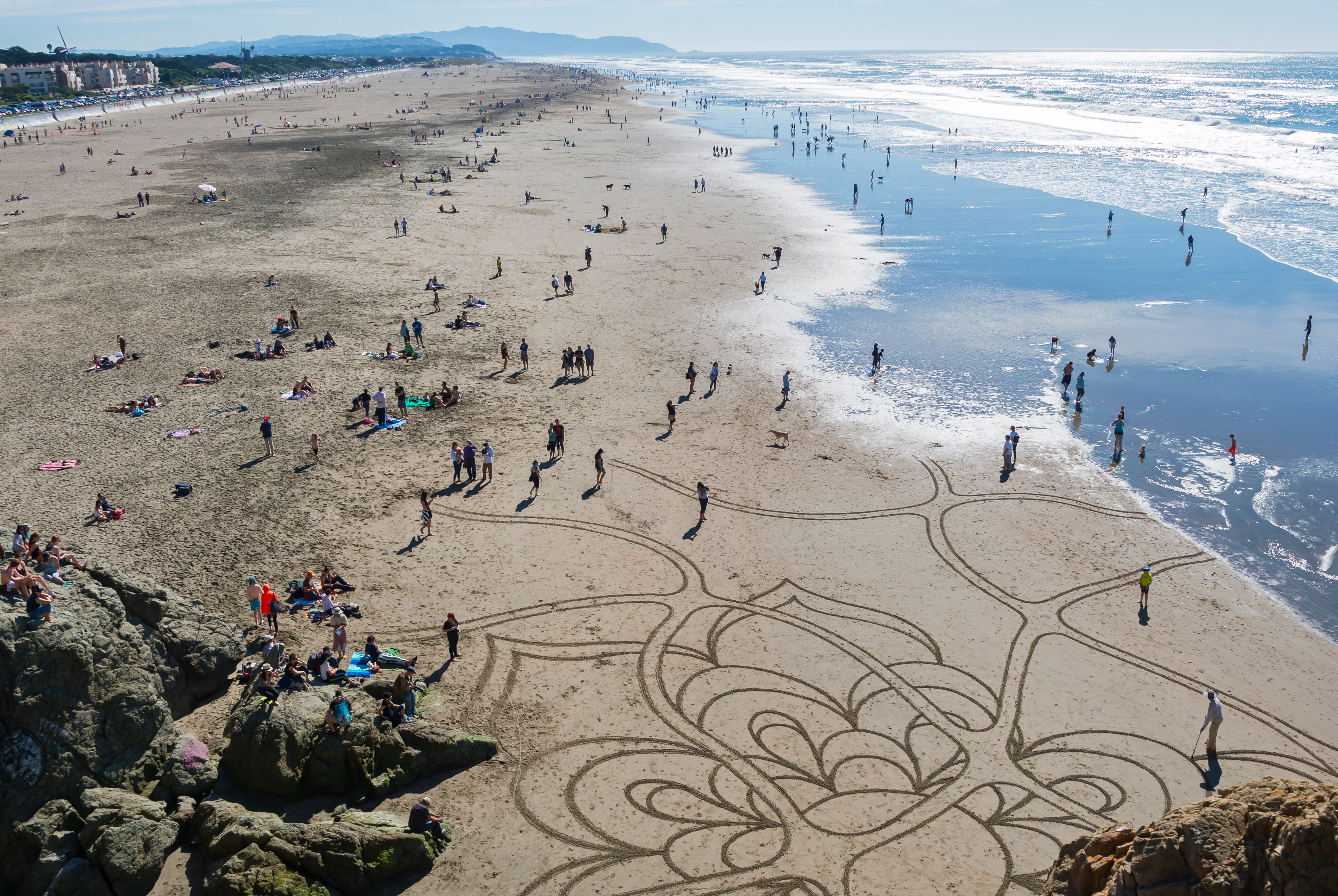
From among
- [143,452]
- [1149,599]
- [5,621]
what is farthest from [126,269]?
[1149,599]

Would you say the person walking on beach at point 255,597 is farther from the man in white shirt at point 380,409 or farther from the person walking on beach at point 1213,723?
the person walking on beach at point 1213,723

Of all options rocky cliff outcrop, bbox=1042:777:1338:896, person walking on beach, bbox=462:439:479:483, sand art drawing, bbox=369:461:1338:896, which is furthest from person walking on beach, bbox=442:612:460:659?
rocky cliff outcrop, bbox=1042:777:1338:896

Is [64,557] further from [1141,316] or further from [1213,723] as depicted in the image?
[1141,316]

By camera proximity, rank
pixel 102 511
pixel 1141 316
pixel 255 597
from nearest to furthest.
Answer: pixel 255 597 → pixel 102 511 → pixel 1141 316

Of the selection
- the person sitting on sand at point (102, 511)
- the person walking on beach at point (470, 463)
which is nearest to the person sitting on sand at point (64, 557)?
the person sitting on sand at point (102, 511)

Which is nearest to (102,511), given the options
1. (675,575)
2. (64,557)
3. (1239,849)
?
(64,557)

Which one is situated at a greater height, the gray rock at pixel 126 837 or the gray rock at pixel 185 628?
the gray rock at pixel 185 628

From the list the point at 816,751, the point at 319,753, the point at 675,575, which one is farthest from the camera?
the point at 675,575
